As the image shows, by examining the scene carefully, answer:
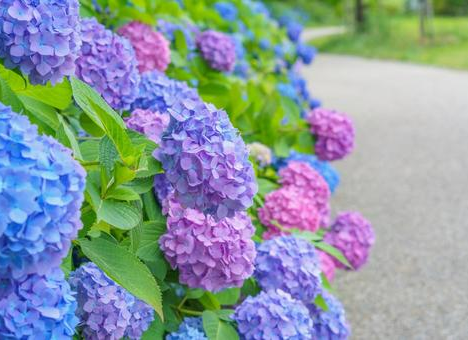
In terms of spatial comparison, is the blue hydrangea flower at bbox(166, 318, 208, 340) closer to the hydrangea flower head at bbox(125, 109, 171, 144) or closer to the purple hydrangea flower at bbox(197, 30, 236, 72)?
the hydrangea flower head at bbox(125, 109, 171, 144)

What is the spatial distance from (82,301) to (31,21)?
41 cm

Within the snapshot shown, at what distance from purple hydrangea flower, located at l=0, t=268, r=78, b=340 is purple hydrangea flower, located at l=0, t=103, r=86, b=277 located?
72 millimetres

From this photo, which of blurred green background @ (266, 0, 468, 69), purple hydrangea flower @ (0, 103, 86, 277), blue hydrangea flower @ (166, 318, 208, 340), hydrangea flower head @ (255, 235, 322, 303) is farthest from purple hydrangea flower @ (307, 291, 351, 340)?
blurred green background @ (266, 0, 468, 69)

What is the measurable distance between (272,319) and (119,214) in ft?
1.41

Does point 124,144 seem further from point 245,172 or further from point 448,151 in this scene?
point 448,151

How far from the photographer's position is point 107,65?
1393 millimetres

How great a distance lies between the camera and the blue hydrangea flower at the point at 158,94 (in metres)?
1.54

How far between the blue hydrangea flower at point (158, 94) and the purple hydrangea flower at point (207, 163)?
50cm

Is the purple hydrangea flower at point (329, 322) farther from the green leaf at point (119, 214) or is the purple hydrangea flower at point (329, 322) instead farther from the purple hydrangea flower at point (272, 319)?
the green leaf at point (119, 214)

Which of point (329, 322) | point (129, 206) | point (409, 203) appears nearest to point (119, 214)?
point (129, 206)

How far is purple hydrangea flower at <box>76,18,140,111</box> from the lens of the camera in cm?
138

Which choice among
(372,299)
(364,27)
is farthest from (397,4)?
(372,299)

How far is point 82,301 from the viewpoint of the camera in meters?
1.13

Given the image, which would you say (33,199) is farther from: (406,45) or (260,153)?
(406,45)
